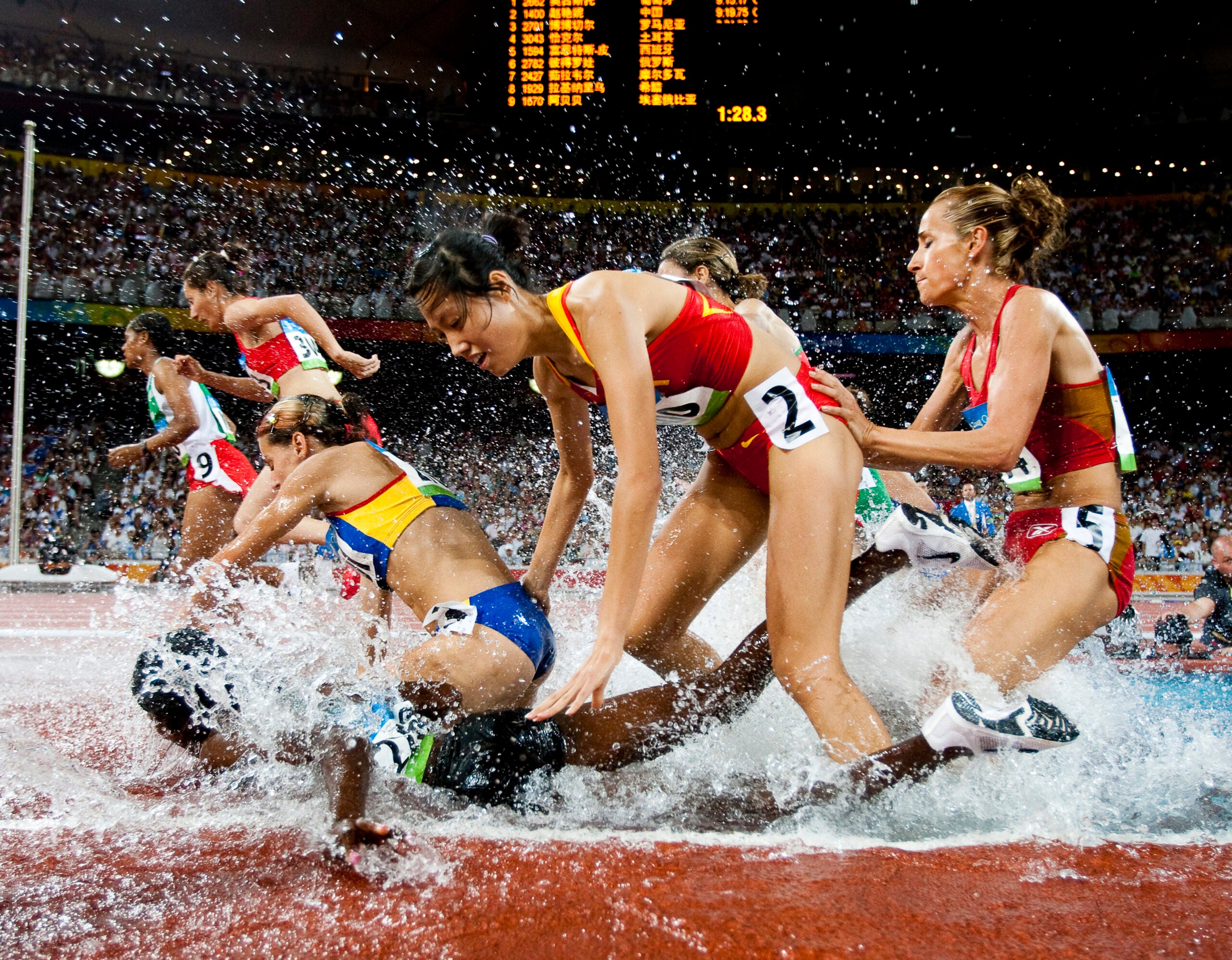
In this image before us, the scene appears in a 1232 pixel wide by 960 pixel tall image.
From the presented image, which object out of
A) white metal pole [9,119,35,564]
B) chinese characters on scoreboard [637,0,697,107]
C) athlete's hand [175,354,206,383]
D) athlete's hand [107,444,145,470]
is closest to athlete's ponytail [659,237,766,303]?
athlete's hand [175,354,206,383]

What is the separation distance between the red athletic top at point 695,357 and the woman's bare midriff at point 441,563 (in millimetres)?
651

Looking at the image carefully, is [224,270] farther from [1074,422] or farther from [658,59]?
[658,59]

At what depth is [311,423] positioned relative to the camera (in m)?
3.20

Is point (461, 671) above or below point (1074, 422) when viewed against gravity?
below

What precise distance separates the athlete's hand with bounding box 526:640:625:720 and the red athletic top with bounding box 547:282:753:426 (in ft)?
2.23

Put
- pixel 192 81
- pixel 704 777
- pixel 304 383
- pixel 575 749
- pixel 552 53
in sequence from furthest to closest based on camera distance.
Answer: pixel 192 81 → pixel 552 53 → pixel 304 383 → pixel 704 777 → pixel 575 749

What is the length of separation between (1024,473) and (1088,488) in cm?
20

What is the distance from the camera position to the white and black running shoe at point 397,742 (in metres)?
2.04

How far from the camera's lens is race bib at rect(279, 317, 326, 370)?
5.21 meters

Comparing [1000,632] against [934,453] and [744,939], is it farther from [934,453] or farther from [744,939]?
[744,939]

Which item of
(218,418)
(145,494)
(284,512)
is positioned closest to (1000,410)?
(284,512)

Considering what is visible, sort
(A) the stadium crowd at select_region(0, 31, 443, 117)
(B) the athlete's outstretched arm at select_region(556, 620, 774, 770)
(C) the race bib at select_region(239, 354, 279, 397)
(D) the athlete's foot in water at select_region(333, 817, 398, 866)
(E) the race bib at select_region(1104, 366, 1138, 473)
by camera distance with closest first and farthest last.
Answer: (D) the athlete's foot in water at select_region(333, 817, 398, 866) → (B) the athlete's outstretched arm at select_region(556, 620, 774, 770) → (E) the race bib at select_region(1104, 366, 1138, 473) → (C) the race bib at select_region(239, 354, 279, 397) → (A) the stadium crowd at select_region(0, 31, 443, 117)

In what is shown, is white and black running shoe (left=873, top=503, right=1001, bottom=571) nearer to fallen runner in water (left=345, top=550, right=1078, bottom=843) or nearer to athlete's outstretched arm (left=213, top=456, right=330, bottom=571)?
fallen runner in water (left=345, top=550, right=1078, bottom=843)

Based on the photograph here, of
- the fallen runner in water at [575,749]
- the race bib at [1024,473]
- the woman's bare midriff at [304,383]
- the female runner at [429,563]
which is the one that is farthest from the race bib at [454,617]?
the woman's bare midriff at [304,383]
